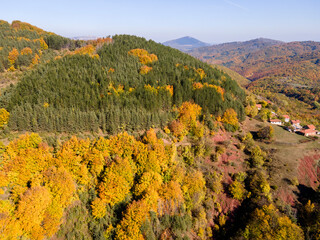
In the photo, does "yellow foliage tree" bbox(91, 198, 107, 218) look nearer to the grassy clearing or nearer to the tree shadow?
the grassy clearing

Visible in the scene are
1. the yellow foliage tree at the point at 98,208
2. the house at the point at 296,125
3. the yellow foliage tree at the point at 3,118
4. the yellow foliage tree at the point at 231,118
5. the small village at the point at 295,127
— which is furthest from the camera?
the house at the point at 296,125

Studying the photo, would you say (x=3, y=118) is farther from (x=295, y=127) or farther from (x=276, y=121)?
(x=295, y=127)

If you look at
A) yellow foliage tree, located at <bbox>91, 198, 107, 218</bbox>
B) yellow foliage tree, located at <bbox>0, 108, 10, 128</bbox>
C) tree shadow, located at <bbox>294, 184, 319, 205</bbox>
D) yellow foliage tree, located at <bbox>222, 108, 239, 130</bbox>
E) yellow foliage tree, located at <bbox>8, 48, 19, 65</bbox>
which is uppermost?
yellow foliage tree, located at <bbox>8, 48, 19, 65</bbox>

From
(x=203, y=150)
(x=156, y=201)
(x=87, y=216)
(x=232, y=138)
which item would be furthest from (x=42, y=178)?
(x=232, y=138)

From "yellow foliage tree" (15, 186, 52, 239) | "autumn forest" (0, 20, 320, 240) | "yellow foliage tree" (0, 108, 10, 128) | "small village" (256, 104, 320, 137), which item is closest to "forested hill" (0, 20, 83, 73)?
"autumn forest" (0, 20, 320, 240)

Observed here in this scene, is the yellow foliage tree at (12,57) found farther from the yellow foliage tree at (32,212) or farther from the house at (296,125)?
the house at (296,125)

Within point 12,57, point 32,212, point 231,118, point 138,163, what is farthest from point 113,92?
point 12,57

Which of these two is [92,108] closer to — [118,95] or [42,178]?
[118,95]

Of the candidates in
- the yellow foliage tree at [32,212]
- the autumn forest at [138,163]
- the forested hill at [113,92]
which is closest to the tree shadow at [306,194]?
the autumn forest at [138,163]
